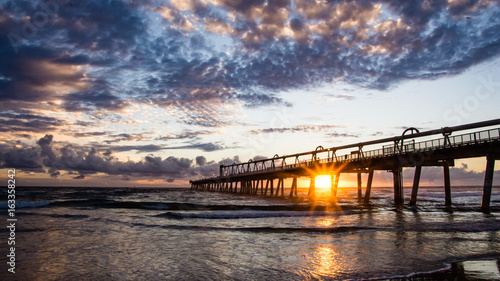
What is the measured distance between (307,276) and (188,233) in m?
7.65

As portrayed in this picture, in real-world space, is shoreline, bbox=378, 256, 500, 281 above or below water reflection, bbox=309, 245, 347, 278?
above

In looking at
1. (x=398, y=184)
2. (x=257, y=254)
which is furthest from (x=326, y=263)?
(x=398, y=184)

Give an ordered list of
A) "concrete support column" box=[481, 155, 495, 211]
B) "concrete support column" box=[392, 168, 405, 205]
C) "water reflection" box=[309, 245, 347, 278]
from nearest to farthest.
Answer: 1. "water reflection" box=[309, 245, 347, 278]
2. "concrete support column" box=[481, 155, 495, 211]
3. "concrete support column" box=[392, 168, 405, 205]

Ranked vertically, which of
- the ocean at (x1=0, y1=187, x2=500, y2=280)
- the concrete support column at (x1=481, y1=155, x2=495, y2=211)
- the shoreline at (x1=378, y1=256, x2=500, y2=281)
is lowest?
the ocean at (x1=0, y1=187, x2=500, y2=280)

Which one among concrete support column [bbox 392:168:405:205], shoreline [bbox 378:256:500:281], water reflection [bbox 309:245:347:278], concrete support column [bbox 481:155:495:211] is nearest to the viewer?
shoreline [bbox 378:256:500:281]

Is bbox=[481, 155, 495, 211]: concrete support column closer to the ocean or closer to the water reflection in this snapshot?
the ocean

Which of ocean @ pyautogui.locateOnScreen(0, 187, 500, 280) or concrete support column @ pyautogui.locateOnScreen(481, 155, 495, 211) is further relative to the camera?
concrete support column @ pyautogui.locateOnScreen(481, 155, 495, 211)

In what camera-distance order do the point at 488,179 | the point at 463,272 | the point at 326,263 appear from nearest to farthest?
the point at 463,272 < the point at 326,263 < the point at 488,179

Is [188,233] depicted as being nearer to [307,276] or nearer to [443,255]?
[307,276]

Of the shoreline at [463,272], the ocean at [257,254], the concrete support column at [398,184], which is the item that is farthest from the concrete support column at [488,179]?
the shoreline at [463,272]

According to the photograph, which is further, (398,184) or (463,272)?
(398,184)

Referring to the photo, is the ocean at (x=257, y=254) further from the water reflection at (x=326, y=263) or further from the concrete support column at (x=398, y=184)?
the concrete support column at (x=398, y=184)

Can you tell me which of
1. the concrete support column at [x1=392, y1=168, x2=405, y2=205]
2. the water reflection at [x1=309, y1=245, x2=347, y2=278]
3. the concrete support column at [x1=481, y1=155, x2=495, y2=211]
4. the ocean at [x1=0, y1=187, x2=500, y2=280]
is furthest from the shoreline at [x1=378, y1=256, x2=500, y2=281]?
the concrete support column at [x1=392, y1=168, x2=405, y2=205]

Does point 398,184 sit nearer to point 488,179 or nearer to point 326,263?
point 488,179
